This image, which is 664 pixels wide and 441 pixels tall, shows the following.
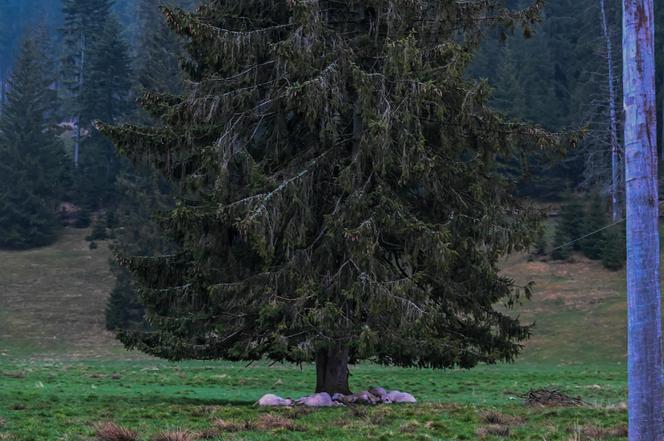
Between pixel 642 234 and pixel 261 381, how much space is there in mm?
19653

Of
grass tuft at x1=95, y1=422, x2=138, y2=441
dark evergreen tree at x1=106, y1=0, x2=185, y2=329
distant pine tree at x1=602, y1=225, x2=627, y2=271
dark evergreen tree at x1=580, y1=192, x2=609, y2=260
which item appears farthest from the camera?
dark evergreen tree at x1=580, y1=192, x2=609, y2=260

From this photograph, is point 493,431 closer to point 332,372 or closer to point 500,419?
point 500,419

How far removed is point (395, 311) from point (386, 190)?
7.28 ft

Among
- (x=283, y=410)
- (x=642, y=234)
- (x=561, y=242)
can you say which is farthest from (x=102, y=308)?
(x=642, y=234)

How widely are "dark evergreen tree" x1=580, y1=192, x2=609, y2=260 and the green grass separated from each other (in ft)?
61.3

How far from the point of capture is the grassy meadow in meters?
11.9

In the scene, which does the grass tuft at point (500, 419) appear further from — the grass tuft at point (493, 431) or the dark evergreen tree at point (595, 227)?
the dark evergreen tree at point (595, 227)

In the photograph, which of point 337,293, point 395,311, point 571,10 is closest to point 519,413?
point 395,311

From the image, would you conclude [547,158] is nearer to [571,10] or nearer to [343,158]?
[343,158]

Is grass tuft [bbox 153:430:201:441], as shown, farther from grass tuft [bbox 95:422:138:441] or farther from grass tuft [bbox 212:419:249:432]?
grass tuft [bbox 212:419:249:432]

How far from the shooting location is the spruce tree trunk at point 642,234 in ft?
24.8

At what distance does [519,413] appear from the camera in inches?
550

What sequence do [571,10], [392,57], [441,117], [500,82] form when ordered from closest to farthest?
[392,57] < [441,117] < [500,82] < [571,10]

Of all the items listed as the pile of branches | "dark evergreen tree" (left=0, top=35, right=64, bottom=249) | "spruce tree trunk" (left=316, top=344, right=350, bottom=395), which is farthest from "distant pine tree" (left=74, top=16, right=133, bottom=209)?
the pile of branches
